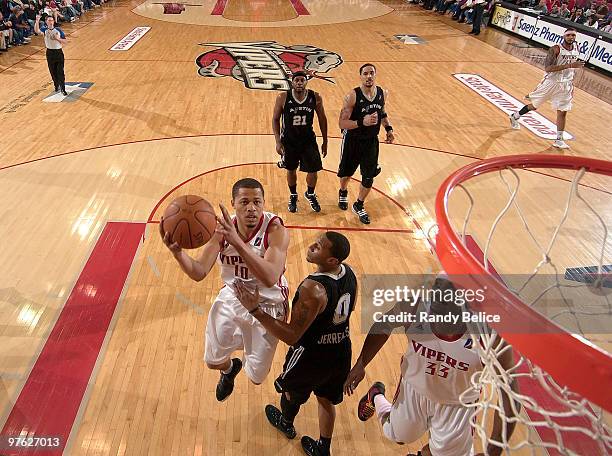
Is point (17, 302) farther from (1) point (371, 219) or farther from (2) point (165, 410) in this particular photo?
(1) point (371, 219)

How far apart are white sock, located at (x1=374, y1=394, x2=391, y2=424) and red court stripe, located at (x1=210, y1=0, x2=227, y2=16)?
16.9 metres

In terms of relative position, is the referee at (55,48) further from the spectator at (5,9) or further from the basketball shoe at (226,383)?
the basketball shoe at (226,383)

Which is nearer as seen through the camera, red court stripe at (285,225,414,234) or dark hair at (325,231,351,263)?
dark hair at (325,231,351,263)

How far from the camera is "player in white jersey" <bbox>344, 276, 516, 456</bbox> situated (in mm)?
2340

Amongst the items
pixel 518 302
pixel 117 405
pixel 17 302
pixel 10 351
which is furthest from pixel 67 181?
pixel 518 302

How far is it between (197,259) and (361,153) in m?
3.00

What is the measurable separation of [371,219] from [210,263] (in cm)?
315

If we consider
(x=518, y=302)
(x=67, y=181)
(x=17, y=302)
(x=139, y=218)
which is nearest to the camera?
(x=518, y=302)

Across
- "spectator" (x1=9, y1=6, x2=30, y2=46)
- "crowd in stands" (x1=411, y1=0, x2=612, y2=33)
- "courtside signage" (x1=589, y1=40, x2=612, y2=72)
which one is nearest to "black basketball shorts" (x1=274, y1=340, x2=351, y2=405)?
"courtside signage" (x1=589, y1=40, x2=612, y2=72)

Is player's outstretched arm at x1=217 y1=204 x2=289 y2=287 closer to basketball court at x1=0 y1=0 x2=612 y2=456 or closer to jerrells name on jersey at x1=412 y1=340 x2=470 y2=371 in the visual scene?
jerrells name on jersey at x1=412 y1=340 x2=470 y2=371

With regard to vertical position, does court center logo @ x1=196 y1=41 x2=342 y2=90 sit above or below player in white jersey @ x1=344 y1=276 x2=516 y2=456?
below

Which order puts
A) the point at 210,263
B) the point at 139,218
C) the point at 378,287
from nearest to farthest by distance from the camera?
1. the point at 210,263
2. the point at 378,287
3. the point at 139,218

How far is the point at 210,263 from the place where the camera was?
2801 mm

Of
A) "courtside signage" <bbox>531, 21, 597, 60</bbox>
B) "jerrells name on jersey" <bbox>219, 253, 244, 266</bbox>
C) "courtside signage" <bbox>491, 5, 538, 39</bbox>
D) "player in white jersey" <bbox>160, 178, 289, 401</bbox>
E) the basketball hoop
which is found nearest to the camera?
the basketball hoop
